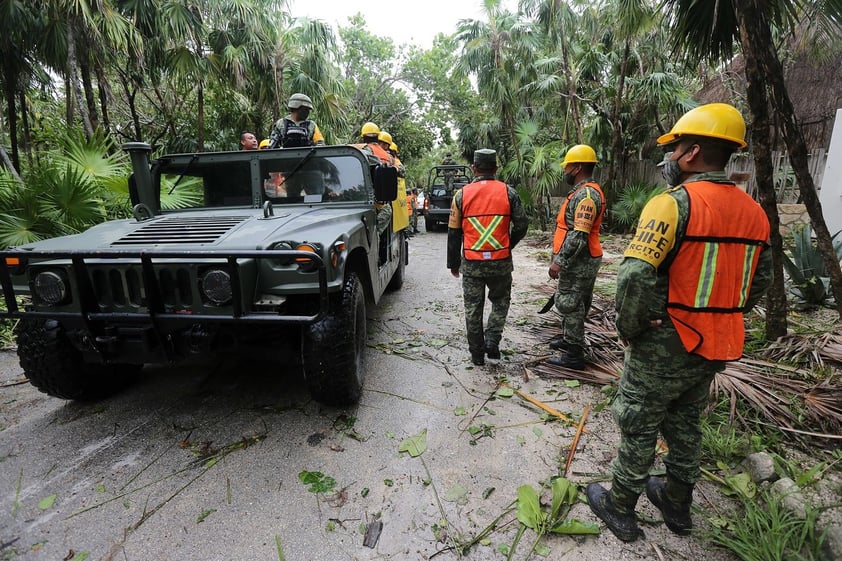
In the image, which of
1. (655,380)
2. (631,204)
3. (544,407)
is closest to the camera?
(655,380)

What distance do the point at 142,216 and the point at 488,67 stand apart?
12.2 meters

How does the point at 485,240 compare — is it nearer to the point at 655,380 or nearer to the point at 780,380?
the point at 655,380

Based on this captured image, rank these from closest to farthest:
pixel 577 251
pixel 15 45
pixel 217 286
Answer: pixel 217 286 < pixel 577 251 < pixel 15 45

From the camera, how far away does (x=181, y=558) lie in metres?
1.82

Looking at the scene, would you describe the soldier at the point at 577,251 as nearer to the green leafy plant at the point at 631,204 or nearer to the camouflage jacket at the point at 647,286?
the camouflage jacket at the point at 647,286

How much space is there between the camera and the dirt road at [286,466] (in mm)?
1896

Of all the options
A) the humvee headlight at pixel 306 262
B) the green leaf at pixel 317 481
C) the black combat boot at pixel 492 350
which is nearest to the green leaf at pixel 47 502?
the green leaf at pixel 317 481

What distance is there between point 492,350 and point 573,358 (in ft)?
2.22

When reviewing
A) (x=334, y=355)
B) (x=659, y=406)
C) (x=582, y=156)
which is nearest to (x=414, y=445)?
(x=334, y=355)

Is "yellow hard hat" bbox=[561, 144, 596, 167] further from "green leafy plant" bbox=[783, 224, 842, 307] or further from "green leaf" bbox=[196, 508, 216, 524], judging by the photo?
"green leaf" bbox=[196, 508, 216, 524]

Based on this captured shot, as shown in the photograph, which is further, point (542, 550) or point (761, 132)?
point (761, 132)

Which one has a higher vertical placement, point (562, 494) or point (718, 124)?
point (718, 124)

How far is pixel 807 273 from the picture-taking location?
14.0ft

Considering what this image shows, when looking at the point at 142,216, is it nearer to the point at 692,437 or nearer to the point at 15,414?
the point at 15,414
